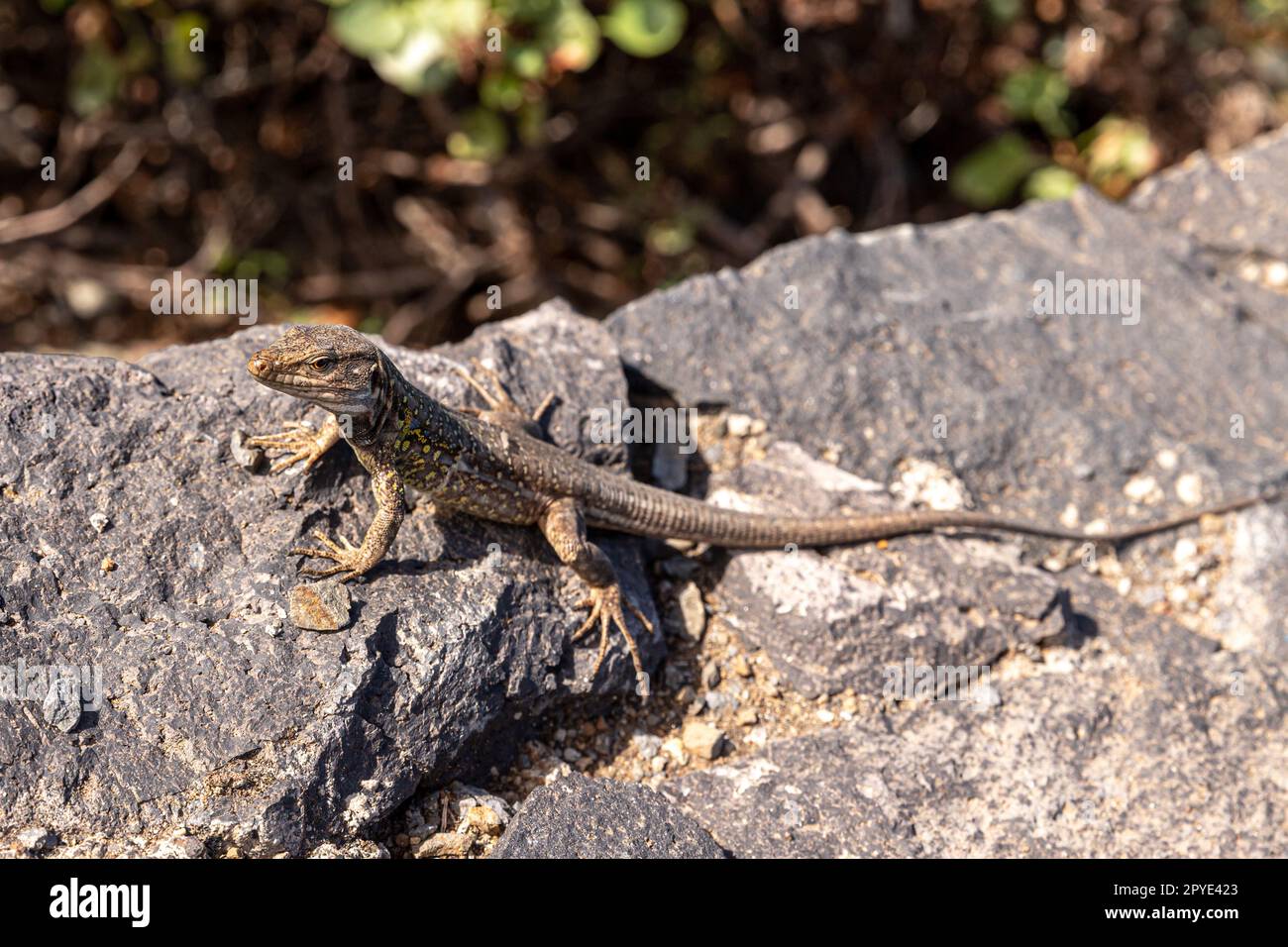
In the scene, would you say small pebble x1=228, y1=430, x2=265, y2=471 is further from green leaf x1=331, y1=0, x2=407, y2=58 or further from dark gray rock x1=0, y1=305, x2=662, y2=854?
green leaf x1=331, y1=0, x2=407, y2=58

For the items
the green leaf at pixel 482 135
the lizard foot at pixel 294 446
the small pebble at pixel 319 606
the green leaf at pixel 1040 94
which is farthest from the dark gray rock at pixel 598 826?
the green leaf at pixel 1040 94

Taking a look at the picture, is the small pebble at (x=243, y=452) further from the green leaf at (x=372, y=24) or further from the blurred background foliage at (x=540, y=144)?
the blurred background foliage at (x=540, y=144)

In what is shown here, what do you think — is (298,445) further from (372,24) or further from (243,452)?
(372,24)

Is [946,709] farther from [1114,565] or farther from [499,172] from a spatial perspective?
[499,172]

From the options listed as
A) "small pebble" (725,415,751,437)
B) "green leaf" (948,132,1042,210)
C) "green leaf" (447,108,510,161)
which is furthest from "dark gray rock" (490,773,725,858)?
"green leaf" (948,132,1042,210)

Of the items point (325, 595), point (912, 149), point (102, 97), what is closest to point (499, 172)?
point (102, 97)

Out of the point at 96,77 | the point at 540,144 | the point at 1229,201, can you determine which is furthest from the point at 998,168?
the point at 96,77
